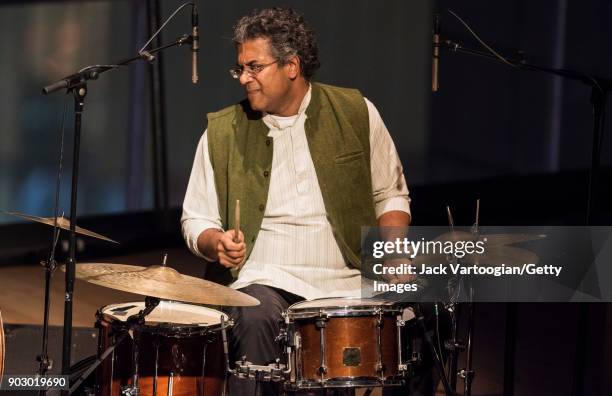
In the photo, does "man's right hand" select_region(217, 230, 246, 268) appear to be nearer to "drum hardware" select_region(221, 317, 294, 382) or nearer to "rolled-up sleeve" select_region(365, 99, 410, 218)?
"drum hardware" select_region(221, 317, 294, 382)

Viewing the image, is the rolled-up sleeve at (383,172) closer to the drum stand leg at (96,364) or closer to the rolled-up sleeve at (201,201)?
the rolled-up sleeve at (201,201)

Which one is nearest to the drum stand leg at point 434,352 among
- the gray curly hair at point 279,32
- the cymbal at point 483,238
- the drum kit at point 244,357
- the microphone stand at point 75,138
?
the drum kit at point 244,357

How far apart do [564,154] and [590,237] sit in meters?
4.93

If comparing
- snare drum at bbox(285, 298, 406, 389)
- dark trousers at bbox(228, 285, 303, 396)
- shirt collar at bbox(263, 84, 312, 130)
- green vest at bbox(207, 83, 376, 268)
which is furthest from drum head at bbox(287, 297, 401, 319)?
shirt collar at bbox(263, 84, 312, 130)

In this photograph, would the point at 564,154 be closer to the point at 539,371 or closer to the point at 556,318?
the point at 556,318

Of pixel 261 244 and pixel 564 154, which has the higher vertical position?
pixel 564 154

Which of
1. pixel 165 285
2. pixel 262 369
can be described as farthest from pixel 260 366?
pixel 165 285

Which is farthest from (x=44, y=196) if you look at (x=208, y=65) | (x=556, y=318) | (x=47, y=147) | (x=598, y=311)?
(x=598, y=311)

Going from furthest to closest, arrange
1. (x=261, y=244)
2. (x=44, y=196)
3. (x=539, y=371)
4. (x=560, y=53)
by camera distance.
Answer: (x=560, y=53), (x=44, y=196), (x=539, y=371), (x=261, y=244)

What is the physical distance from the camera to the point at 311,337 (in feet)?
11.3

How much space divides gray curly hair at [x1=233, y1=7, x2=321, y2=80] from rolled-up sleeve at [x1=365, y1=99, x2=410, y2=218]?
0.36 meters

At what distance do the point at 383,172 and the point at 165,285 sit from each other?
3.62ft

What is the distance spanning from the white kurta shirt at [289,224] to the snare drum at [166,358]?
0.41 m

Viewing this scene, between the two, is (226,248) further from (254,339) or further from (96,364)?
(96,364)
